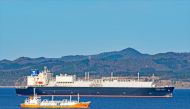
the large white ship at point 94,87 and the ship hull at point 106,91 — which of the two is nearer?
the ship hull at point 106,91

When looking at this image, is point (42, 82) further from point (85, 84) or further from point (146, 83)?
point (146, 83)

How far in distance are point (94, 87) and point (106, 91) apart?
3057 mm

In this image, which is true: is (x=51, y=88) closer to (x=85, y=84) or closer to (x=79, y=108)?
(x=85, y=84)

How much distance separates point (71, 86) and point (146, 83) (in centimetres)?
1787

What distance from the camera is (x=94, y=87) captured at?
191 meters

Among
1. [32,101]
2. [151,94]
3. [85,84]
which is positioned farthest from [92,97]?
[32,101]

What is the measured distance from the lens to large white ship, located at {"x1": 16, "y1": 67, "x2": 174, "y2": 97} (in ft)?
613

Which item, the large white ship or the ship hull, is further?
the large white ship

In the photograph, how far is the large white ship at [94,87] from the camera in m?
187

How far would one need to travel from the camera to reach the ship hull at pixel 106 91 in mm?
186262

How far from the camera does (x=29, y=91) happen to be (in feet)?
623

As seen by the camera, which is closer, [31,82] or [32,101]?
[32,101]

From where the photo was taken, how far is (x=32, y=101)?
128000 mm

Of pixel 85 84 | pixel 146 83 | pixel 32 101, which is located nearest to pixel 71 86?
pixel 85 84
